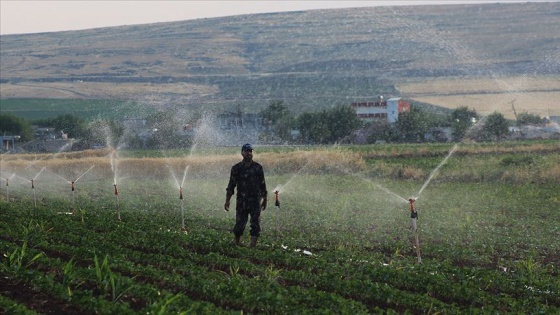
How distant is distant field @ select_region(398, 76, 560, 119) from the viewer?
86.1m

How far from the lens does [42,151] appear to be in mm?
76500

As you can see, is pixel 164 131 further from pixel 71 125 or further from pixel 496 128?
pixel 496 128

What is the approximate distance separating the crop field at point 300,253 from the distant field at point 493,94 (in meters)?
50.2

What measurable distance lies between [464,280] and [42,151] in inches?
2643

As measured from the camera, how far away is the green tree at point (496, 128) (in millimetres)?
70375

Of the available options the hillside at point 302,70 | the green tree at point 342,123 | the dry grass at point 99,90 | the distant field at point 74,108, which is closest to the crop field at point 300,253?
the green tree at point 342,123

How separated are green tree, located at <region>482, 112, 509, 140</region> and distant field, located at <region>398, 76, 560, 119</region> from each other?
7713 millimetres

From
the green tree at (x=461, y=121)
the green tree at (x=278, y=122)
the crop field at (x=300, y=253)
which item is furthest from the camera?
the green tree at (x=278, y=122)

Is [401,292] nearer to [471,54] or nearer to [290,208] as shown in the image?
[290,208]

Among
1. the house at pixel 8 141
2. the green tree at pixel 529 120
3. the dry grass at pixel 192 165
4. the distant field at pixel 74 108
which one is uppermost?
the distant field at pixel 74 108

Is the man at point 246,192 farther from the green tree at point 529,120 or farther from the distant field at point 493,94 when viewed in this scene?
the distant field at point 493,94

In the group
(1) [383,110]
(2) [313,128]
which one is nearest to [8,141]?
(2) [313,128]

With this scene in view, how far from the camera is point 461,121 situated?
8138 centimetres

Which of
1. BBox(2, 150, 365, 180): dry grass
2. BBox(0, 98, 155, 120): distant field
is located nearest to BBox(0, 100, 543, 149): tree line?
BBox(0, 98, 155, 120): distant field
